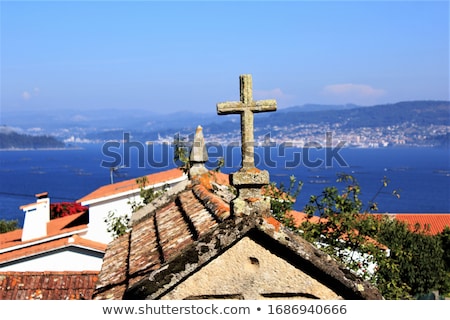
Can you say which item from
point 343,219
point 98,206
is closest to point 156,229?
point 343,219

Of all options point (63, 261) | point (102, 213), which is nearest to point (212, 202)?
point (63, 261)

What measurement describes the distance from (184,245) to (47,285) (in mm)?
5800

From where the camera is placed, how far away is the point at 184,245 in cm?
667

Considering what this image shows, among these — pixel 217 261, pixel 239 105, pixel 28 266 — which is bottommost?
pixel 28 266

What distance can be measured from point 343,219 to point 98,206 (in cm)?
1671

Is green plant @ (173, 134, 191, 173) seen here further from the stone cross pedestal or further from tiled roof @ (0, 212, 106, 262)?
the stone cross pedestal

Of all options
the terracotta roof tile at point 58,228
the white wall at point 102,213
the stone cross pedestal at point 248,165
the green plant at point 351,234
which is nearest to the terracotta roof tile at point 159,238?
the stone cross pedestal at point 248,165

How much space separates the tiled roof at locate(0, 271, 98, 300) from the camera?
11125 mm

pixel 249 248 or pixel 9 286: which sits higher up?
pixel 249 248

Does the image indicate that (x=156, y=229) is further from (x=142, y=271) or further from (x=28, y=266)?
(x=28, y=266)

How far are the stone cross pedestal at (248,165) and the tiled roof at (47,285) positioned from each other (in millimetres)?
5965
